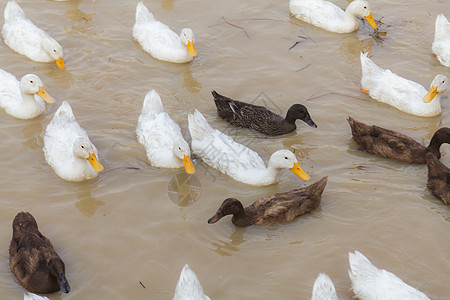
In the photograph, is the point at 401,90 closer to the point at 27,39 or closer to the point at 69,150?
the point at 69,150

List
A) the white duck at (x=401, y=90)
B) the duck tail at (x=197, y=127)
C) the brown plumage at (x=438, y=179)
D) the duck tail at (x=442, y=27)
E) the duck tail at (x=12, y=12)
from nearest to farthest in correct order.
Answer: the brown plumage at (x=438, y=179), the duck tail at (x=197, y=127), the white duck at (x=401, y=90), the duck tail at (x=442, y=27), the duck tail at (x=12, y=12)

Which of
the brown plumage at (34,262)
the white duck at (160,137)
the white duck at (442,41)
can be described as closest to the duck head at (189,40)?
the white duck at (160,137)

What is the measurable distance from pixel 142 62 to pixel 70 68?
3.58 feet

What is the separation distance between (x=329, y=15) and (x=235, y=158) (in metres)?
4.15

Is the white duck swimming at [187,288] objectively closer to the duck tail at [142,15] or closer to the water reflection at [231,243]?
the water reflection at [231,243]

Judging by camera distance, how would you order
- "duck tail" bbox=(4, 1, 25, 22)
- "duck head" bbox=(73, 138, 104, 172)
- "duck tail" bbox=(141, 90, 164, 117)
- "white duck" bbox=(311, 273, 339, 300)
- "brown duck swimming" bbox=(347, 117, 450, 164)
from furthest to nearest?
1. "duck tail" bbox=(4, 1, 25, 22)
2. "duck tail" bbox=(141, 90, 164, 117)
3. "brown duck swimming" bbox=(347, 117, 450, 164)
4. "duck head" bbox=(73, 138, 104, 172)
5. "white duck" bbox=(311, 273, 339, 300)

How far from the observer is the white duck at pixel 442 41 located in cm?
933

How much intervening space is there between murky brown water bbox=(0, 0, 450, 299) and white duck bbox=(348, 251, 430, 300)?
0.25 meters

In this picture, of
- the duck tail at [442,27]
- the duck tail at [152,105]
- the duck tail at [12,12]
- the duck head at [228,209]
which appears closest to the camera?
the duck head at [228,209]

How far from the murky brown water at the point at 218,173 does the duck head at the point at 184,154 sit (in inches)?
7.8

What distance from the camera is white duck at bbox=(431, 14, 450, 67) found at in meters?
9.33

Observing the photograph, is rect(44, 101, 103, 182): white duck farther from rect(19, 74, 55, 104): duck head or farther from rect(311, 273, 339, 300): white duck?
rect(311, 273, 339, 300): white duck

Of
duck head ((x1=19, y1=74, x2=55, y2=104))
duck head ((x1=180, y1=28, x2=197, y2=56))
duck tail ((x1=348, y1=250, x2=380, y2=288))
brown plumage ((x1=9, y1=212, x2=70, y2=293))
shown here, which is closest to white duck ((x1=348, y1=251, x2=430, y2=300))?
duck tail ((x1=348, y1=250, x2=380, y2=288))

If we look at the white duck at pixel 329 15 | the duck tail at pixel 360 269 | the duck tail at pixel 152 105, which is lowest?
the duck tail at pixel 152 105
